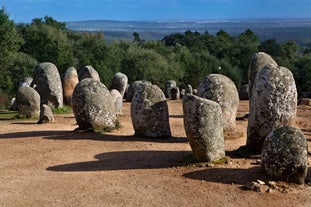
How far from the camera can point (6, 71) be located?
131 ft

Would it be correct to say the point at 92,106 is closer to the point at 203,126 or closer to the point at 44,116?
the point at 44,116

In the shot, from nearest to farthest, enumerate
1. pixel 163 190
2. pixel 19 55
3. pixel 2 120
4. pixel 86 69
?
1. pixel 163 190
2. pixel 2 120
3. pixel 86 69
4. pixel 19 55

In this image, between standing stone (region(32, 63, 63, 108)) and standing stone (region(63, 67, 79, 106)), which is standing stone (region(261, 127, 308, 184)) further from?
standing stone (region(63, 67, 79, 106))

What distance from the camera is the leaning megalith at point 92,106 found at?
19.9 meters

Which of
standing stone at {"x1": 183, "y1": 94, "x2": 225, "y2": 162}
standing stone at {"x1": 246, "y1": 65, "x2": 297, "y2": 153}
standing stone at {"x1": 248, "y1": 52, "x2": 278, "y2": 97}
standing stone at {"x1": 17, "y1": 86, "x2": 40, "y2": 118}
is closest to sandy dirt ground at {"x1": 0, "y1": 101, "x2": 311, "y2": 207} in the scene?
standing stone at {"x1": 183, "y1": 94, "x2": 225, "y2": 162}

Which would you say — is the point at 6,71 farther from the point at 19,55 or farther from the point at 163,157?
the point at 163,157

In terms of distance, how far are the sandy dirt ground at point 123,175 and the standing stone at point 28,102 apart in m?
6.15

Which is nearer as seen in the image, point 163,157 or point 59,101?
point 163,157

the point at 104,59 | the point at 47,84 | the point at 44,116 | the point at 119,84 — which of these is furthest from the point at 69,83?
the point at 104,59

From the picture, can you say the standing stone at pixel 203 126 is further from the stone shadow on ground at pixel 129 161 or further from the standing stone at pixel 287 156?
the standing stone at pixel 287 156

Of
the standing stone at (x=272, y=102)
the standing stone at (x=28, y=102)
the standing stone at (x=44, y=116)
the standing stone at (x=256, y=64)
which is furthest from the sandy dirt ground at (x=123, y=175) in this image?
the standing stone at (x=28, y=102)

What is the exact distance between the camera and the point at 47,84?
92.9 ft

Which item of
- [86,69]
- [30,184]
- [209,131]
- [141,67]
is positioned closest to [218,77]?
[209,131]

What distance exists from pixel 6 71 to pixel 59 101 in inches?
521
